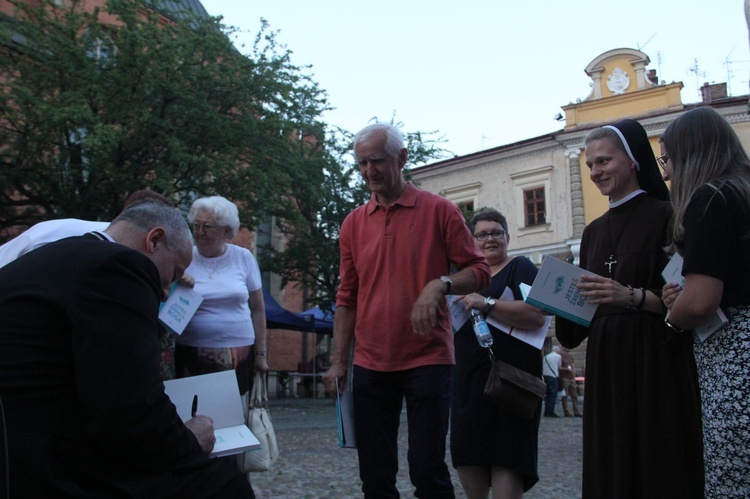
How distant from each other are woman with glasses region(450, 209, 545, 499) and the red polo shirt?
48 cm

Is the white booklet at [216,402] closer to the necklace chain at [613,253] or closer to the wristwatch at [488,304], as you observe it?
the wristwatch at [488,304]

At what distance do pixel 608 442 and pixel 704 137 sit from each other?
1.28m

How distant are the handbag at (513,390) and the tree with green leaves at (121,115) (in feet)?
38.9

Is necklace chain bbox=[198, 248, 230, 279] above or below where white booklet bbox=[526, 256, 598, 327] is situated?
above

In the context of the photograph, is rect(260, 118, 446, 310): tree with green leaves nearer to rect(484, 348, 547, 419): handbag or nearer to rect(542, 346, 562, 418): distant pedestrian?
rect(542, 346, 562, 418): distant pedestrian

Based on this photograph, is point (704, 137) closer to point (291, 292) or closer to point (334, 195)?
point (334, 195)

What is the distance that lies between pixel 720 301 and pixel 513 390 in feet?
4.89

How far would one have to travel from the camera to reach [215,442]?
2.63 meters

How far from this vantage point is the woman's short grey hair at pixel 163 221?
2.57m

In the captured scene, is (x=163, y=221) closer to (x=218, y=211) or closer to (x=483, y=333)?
(x=483, y=333)

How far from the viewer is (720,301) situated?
2486mm

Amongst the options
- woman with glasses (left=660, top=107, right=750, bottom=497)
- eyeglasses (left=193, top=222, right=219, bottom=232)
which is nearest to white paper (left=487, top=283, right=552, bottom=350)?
woman with glasses (left=660, top=107, right=750, bottom=497)

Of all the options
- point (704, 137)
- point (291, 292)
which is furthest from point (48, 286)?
point (291, 292)

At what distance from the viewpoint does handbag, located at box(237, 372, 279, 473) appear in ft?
14.1
